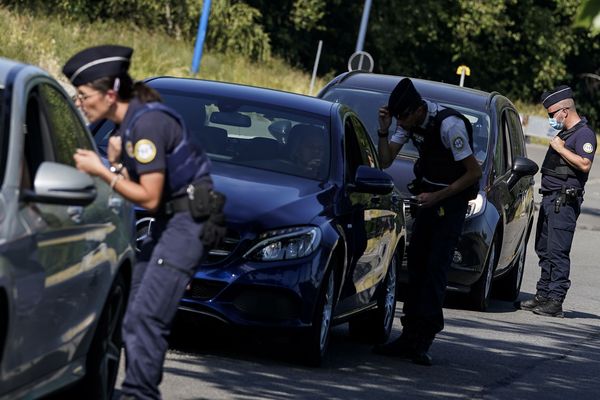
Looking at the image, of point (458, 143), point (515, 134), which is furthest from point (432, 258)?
point (515, 134)

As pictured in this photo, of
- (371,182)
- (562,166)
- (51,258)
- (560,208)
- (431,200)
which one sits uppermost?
(51,258)

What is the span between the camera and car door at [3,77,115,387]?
17.9 ft

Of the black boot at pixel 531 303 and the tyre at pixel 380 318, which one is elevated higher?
the tyre at pixel 380 318

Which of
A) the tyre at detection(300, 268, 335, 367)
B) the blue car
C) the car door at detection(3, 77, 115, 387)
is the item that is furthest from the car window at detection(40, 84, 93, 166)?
the tyre at detection(300, 268, 335, 367)

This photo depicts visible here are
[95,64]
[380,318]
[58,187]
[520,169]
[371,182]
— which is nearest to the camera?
[58,187]

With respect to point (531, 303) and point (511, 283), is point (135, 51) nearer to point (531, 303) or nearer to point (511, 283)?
point (511, 283)

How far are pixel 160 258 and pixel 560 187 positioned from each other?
27.5 ft

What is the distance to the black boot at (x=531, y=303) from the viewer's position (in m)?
14.1

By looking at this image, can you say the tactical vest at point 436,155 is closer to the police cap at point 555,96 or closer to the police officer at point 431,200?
the police officer at point 431,200

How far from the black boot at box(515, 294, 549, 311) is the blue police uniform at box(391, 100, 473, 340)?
13.0ft

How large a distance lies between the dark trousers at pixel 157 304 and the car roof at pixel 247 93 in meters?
4.19

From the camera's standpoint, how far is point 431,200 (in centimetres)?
1016

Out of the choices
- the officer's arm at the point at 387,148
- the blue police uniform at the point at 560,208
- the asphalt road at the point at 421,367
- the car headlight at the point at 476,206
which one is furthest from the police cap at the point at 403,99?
the blue police uniform at the point at 560,208

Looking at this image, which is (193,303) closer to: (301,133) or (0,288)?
(301,133)
